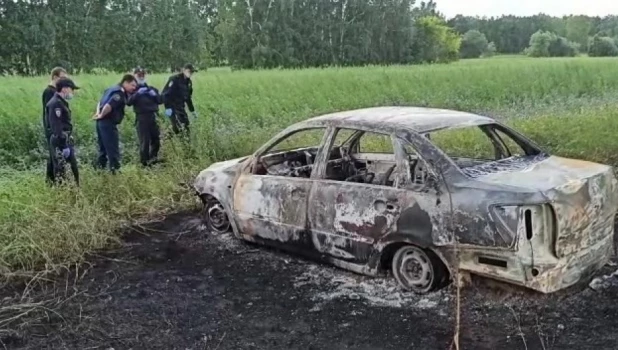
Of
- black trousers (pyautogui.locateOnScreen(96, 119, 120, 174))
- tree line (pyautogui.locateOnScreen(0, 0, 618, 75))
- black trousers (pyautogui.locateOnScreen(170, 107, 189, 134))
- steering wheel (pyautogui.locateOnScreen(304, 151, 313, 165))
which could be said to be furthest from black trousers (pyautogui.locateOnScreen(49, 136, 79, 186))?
tree line (pyautogui.locateOnScreen(0, 0, 618, 75))

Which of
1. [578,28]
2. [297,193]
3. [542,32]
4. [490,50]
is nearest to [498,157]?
[297,193]

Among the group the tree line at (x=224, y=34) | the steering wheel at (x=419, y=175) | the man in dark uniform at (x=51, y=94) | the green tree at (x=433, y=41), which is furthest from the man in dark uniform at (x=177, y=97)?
the green tree at (x=433, y=41)

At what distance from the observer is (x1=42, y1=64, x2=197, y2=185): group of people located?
809 cm

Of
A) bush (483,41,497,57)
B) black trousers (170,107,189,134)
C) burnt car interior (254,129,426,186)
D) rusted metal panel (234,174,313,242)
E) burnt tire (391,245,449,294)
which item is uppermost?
bush (483,41,497,57)

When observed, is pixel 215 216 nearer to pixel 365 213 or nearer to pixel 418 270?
pixel 365 213

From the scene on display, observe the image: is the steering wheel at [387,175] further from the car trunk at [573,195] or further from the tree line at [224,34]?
the tree line at [224,34]

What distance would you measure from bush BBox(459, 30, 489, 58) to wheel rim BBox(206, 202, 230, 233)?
230 feet

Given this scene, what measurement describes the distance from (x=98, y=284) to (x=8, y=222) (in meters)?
1.56

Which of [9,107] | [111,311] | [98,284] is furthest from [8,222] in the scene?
[9,107]

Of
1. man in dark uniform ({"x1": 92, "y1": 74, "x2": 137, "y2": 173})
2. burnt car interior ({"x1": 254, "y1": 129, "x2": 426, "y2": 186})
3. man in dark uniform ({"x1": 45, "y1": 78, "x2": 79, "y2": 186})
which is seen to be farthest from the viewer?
man in dark uniform ({"x1": 92, "y1": 74, "x2": 137, "y2": 173})

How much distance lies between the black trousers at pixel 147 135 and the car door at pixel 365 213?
17.0 feet

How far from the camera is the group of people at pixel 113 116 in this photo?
26.6 ft

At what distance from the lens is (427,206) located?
4770 mm

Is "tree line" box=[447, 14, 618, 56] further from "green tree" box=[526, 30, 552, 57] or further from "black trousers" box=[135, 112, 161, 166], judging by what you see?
"black trousers" box=[135, 112, 161, 166]
